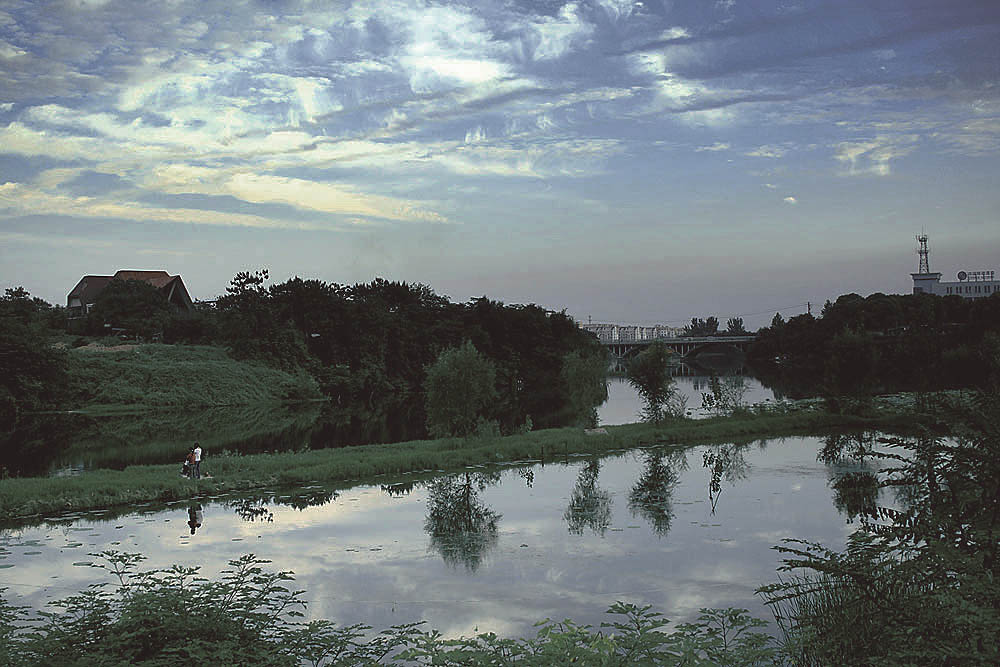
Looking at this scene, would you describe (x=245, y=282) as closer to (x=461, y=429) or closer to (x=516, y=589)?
(x=461, y=429)

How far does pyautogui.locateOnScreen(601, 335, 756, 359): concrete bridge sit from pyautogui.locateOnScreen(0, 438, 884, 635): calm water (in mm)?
115341

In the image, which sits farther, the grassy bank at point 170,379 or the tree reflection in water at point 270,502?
the grassy bank at point 170,379

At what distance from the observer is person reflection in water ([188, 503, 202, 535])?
21.0 m

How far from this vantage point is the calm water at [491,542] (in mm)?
14578

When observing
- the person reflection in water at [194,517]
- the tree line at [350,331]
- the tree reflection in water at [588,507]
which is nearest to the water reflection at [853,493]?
the tree reflection in water at [588,507]

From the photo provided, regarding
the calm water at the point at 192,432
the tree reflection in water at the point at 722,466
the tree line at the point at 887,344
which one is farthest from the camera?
the tree line at the point at 887,344

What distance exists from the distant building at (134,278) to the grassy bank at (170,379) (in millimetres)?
25059

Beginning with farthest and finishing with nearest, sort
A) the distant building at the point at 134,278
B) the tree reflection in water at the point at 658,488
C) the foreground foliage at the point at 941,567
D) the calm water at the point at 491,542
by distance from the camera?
the distant building at the point at 134,278
the tree reflection in water at the point at 658,488
the calm water at the point at 491,542
the foreground foliage at the point at 941,567

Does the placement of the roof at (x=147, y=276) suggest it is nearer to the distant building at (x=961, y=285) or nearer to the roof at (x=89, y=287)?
the roof at (x=89, y=287)

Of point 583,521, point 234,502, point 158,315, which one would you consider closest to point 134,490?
point 234,502

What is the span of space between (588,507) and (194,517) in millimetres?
10383

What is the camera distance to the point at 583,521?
21250 millimetres

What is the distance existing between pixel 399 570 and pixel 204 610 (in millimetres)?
8392

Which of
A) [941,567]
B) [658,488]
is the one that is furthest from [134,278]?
[941,567]
